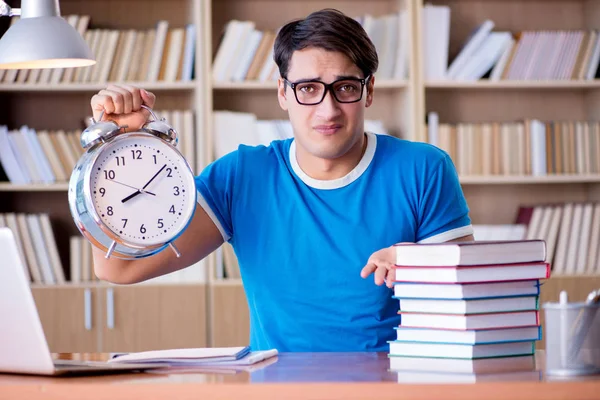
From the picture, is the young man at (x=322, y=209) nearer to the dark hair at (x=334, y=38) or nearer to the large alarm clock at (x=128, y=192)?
the dark hair at (x=334, y=38)

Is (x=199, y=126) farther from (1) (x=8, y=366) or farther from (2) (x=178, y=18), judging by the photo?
(1) (x=8, y=366)

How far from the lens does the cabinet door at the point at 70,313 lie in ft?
10.8

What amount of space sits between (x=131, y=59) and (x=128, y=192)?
2.02 m

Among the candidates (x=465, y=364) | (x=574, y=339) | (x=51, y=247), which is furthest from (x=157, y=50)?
(x=574, y=339)

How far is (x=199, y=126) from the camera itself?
3357 millimetres

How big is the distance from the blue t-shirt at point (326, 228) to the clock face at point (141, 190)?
1.40ft

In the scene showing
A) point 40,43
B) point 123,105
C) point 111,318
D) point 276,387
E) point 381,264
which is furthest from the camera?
point 111,318

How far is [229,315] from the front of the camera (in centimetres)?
335

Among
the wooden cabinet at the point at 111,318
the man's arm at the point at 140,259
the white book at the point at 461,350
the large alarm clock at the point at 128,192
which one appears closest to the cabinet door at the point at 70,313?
the wooden cabinet at the point at 111,318

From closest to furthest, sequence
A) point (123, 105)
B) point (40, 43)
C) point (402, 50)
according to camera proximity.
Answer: point (123, 105), point (40, 43), point (402, 50)

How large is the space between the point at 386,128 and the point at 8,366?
104 inches

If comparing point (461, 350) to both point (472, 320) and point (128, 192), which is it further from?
point (128, 192)

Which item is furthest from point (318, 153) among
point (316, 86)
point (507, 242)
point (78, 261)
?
point (78, 261)

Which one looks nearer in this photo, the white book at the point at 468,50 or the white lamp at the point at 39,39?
the white lamp at the point at 39,39
